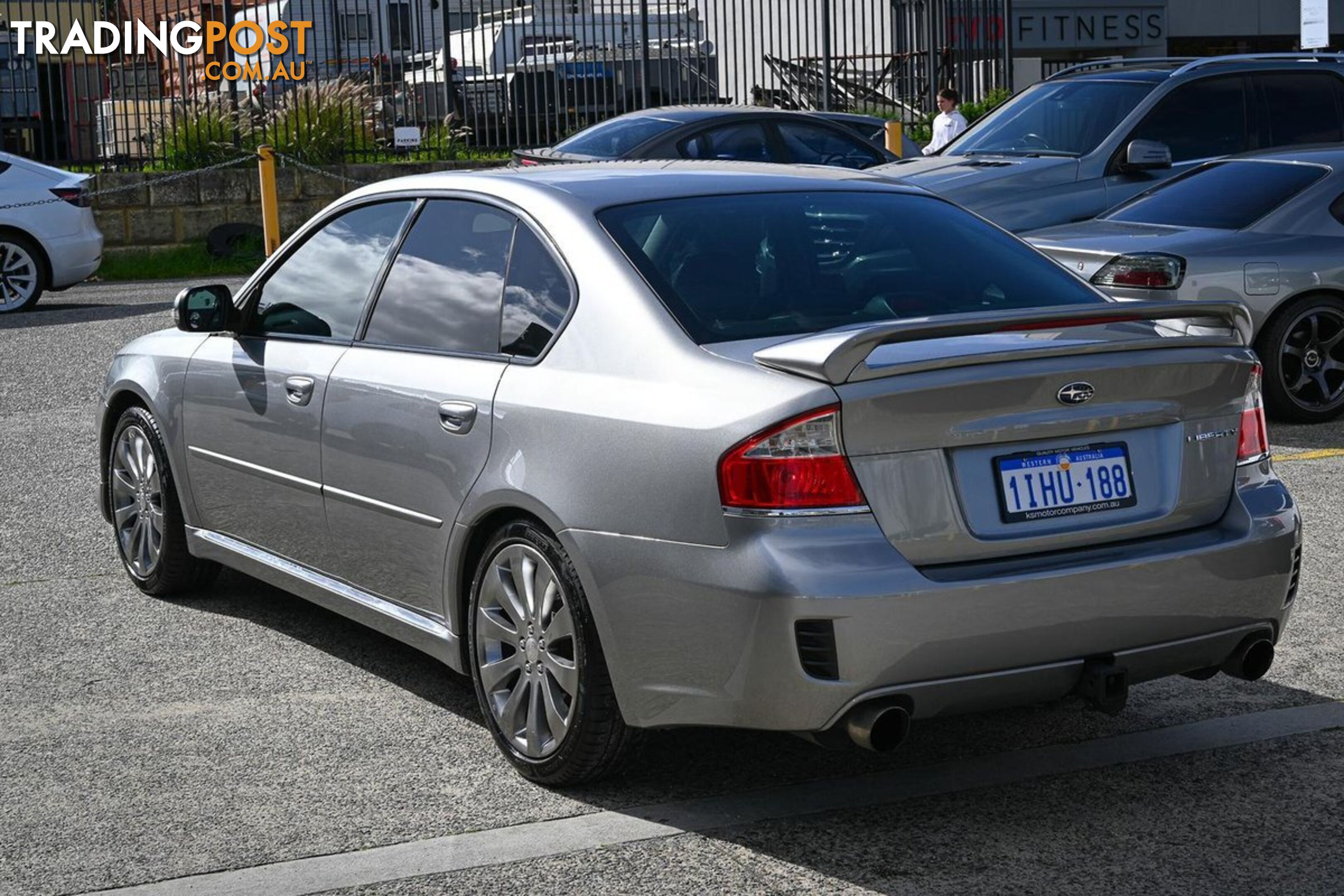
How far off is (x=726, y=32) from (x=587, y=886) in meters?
20.9

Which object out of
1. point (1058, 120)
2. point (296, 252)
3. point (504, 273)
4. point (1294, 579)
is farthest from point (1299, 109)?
point (504, 273)

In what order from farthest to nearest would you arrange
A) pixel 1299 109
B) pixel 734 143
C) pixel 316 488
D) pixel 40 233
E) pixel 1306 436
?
pixel 40 233
pixel 734 143
pixel 1299 109
pixel 1306 436
pixel 316 488

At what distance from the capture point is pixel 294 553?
5707 mm

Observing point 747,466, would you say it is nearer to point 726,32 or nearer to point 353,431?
point 353,431

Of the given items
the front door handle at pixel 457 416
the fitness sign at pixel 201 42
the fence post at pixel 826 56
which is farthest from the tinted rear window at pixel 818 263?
the fitness sign at pixel 201 42

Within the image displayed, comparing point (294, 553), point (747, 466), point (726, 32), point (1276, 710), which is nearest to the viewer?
point (747, 466)

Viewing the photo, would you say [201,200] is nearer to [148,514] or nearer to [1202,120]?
[1202,120]

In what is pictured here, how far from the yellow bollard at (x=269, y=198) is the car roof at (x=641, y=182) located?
44.3ft

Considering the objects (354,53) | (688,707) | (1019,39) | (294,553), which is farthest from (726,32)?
(688,707)

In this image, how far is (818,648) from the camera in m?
3.91

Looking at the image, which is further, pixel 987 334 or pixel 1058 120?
pixel 1058 120

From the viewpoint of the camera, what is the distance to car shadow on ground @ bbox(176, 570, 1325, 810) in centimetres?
464

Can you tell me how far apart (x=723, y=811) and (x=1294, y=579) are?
149 cm

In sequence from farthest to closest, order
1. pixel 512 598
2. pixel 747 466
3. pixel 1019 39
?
1. pixel 1019 39
2. pixel 512 598
3. pixel 747 466
